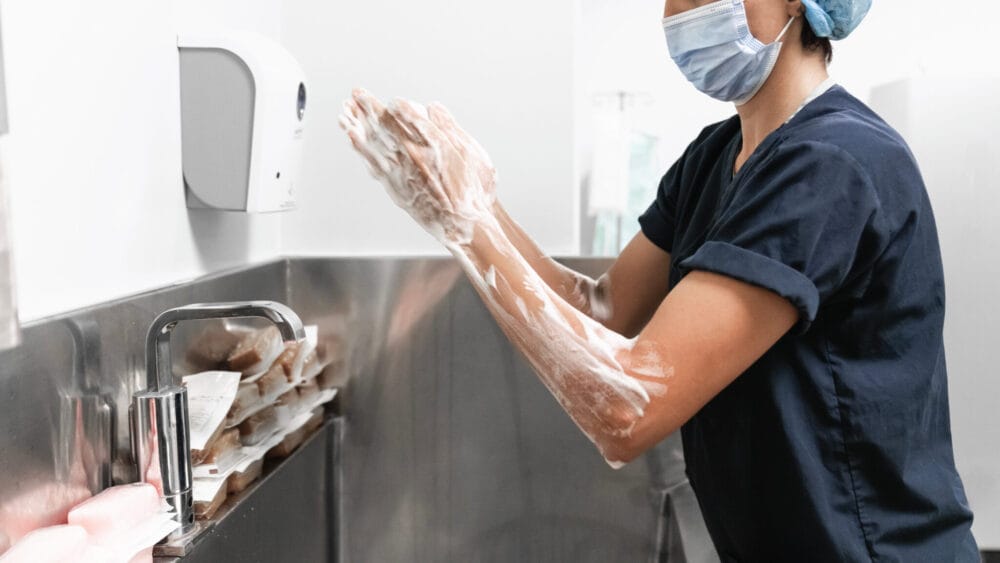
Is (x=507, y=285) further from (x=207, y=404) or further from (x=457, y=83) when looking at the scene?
(x=457, y=83)

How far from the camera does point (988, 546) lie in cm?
159

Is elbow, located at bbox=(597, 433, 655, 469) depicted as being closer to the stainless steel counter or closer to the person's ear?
the person's ear

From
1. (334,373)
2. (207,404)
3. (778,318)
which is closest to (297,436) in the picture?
(334,373)

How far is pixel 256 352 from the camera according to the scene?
1.14m

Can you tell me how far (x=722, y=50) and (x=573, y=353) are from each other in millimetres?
356

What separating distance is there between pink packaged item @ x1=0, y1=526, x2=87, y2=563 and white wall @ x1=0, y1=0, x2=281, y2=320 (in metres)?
0.19

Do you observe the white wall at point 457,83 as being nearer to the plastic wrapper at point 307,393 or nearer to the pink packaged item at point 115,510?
the plastic wrapper at point 307,393

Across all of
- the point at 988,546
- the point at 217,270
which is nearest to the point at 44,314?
the point at 217,270

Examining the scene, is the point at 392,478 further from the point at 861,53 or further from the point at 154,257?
the point at 861,53

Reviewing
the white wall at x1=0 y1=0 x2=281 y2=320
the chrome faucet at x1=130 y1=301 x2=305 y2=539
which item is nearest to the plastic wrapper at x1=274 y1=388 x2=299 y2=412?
the white wall at x1=0 y1=0 x2=281 y2=320

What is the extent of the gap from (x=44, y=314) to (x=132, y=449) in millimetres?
170

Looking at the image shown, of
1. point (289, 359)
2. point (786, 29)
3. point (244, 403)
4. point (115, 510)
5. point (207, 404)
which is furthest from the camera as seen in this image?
point (289, 359)

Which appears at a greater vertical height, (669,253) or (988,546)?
(669,253)

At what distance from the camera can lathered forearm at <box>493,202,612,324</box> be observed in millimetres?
1175
